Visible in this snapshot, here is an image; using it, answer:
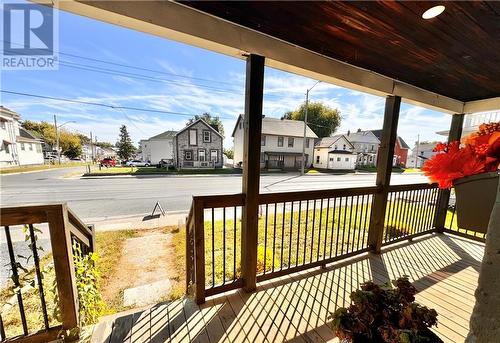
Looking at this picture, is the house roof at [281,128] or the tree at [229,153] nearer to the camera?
the house roof at [281,128]

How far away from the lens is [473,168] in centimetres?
70

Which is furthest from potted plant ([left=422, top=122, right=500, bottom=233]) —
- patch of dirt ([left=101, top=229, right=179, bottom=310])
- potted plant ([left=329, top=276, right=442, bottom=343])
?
patch of dirt ([left=101, top=229, right=179, bottom=310])

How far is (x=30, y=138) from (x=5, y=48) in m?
27.3

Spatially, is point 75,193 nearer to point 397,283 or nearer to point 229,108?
point 397,283

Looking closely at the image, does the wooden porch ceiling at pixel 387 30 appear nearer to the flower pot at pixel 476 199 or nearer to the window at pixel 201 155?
the flower pot at pixel 476 199

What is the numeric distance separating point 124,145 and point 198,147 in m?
13.6

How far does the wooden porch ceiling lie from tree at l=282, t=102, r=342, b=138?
91.6ft

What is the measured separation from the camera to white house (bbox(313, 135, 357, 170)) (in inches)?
935

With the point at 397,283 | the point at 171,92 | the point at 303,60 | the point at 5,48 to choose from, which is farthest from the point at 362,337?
the point at 171,92

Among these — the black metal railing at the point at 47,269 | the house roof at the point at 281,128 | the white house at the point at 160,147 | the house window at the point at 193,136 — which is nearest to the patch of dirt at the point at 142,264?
the black metal railing at the point at 47,269

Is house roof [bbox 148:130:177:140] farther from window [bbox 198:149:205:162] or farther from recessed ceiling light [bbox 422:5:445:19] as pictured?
recessed ceiling light [bbox 422:5:445:19]

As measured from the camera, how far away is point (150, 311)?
186cm

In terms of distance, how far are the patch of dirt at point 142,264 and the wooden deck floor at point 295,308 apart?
49.7 inches

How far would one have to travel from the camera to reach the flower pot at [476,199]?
0.70 metres
